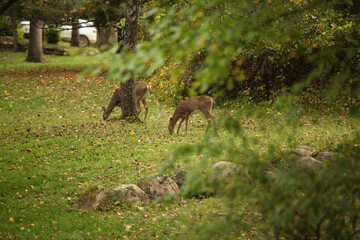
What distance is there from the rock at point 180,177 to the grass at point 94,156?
243 mm

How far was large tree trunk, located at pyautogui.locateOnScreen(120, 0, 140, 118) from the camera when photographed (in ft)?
40.9

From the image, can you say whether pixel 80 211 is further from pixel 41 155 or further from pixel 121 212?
pixel 41 155

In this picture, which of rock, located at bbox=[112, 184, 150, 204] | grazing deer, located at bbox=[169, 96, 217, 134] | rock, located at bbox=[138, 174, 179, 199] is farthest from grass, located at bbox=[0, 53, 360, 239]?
grazing deer, located at bbox=[169, 96, 217, 134]

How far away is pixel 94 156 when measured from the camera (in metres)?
9.34

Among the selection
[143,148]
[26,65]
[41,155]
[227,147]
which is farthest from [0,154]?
[26,65]

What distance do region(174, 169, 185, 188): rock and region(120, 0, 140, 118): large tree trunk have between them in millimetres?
5111

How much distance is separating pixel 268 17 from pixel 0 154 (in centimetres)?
768

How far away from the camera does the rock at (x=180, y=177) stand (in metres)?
7.78

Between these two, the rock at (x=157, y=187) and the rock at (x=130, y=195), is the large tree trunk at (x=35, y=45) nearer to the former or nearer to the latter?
the rock at (x=157, y=187)

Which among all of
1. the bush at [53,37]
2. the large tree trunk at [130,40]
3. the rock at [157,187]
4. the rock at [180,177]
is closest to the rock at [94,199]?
the rock at [157,187]

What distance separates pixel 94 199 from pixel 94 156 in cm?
252

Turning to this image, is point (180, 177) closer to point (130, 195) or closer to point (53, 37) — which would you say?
point (130, 195)

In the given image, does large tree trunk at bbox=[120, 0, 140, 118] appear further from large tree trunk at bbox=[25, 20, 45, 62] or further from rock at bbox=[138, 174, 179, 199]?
large tree trunk at bbox=[25, 20, 45, 62]

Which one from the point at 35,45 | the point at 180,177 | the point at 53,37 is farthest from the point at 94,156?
the point at 53,37
